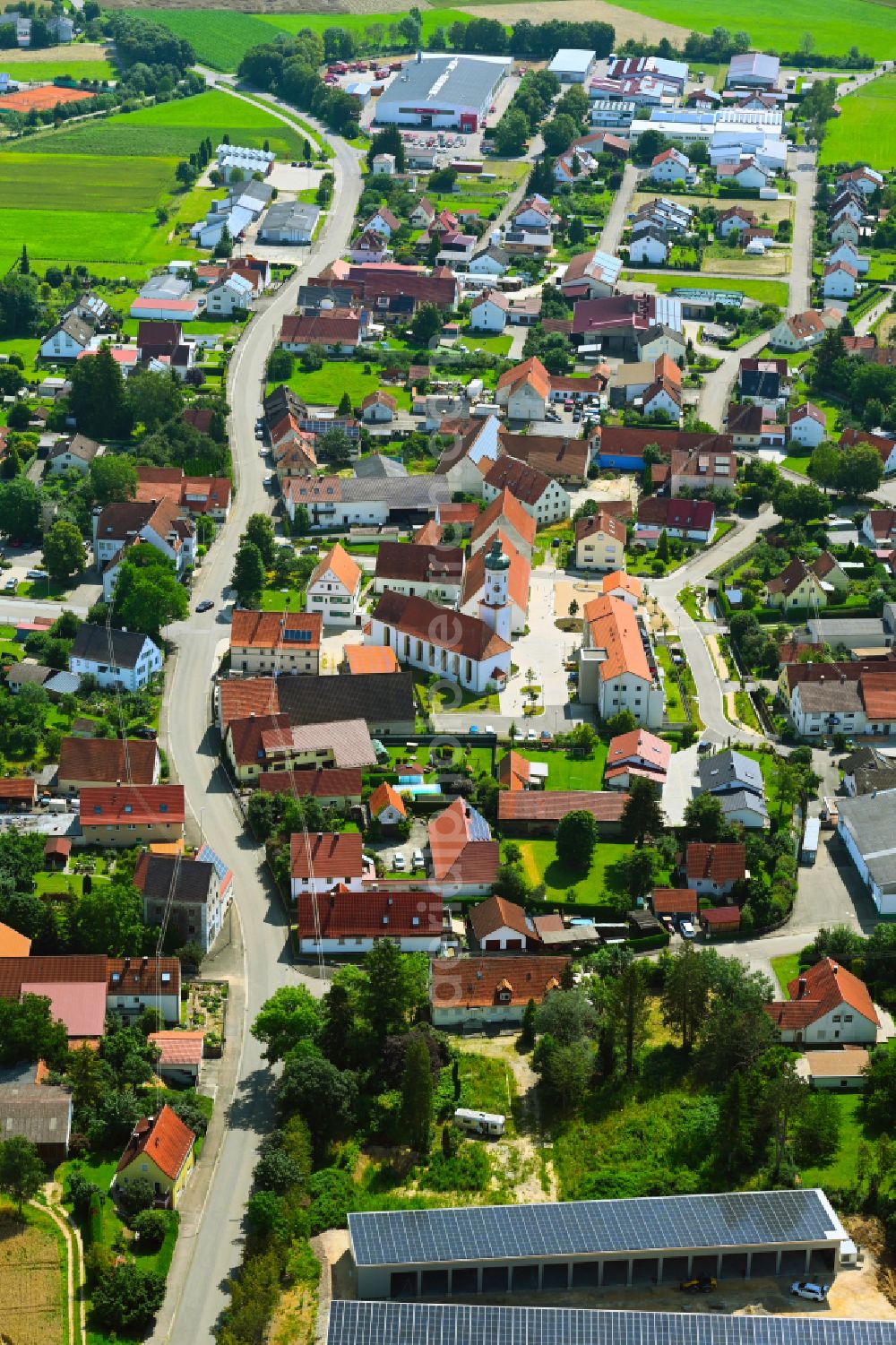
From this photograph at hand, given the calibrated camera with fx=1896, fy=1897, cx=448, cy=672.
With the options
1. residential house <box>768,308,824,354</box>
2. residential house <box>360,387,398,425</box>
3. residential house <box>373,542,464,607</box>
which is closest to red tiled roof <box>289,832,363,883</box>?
residential house <box>373,542,464,607</box>

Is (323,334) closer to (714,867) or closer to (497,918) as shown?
(714,867)

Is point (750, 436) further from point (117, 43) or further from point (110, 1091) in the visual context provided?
point (117, 43)

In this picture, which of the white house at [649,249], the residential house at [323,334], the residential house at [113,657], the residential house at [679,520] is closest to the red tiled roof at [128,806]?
the residential house at [113,657]

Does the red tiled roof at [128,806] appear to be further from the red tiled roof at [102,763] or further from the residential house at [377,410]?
the residential house at [377,410]

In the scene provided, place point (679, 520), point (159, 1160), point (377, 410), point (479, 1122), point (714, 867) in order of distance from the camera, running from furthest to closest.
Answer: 1. point (377, 410)
2. point (679, 520)
3. point (714, 867)
4. point (479, 1122)
5. point (159, 1160)

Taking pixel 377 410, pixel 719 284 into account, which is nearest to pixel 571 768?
Result: pixel 377 410

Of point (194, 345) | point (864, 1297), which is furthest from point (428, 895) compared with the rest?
point (194, 345)
